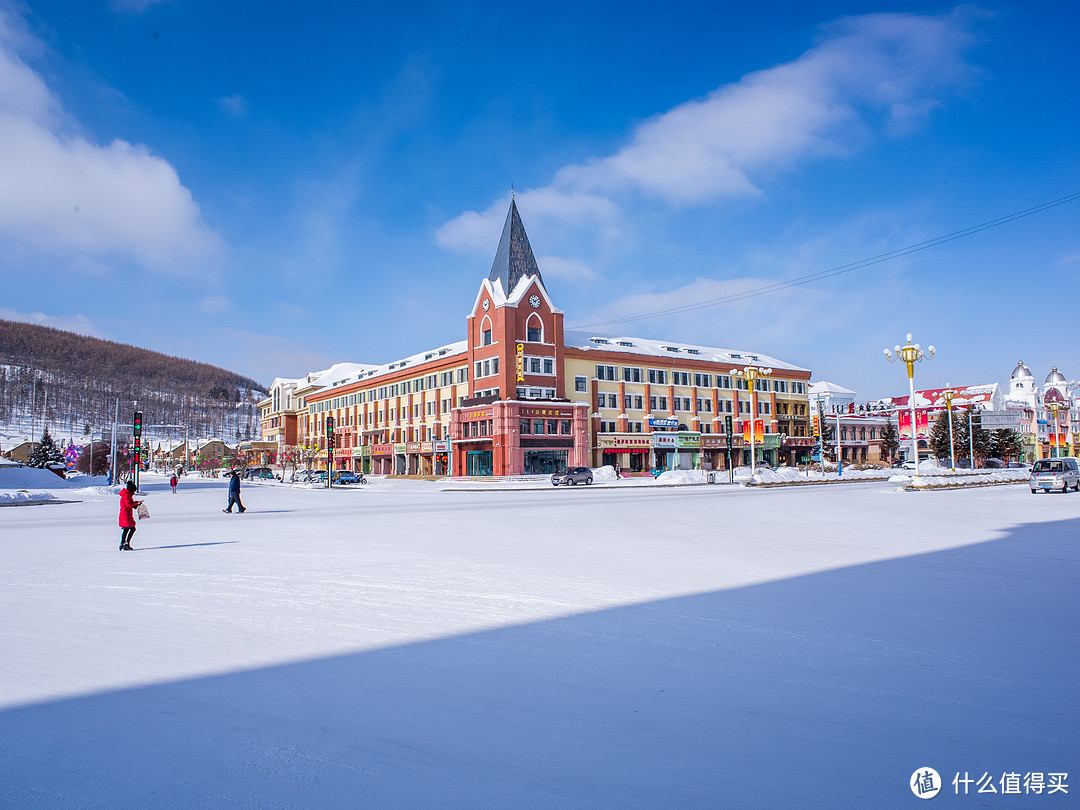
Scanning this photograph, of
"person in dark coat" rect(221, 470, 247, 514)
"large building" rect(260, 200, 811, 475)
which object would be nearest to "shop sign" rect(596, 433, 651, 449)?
"large building" rect(260, 200, 811, 475)

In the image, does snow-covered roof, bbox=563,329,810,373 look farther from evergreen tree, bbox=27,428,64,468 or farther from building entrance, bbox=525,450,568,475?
evergreen tree, bbox=27,428,64,468

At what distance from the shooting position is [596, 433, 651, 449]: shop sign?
65.8 metres

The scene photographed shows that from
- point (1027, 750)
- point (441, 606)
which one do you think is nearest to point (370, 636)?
point (441, 606)

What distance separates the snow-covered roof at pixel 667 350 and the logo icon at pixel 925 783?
6192cm

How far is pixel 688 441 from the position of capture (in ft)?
233

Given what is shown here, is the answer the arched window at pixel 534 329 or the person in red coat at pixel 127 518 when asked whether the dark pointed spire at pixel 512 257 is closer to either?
the arched window at pixel 534 329

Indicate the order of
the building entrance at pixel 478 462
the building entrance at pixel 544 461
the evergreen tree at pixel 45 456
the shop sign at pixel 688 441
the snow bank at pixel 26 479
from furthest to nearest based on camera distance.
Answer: the evergreen tree at pixel 45 456, the shop sign at pixel 688 441, the building entrance at pixel 478 462, the building entrance at pixel 544 461, the snow bank at pixel 26 479

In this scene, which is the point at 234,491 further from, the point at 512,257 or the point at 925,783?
the point at 512,257

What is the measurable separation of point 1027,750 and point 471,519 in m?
17.6

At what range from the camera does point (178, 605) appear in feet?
27.8

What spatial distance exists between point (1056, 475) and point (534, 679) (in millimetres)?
33497

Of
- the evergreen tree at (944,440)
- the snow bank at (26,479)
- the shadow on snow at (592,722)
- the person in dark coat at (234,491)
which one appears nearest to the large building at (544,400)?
the evergreen tree at (944,440)

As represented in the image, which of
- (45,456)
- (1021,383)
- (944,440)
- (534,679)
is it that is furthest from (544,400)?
(1021,383)

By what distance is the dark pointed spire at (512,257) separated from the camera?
63.8 m
